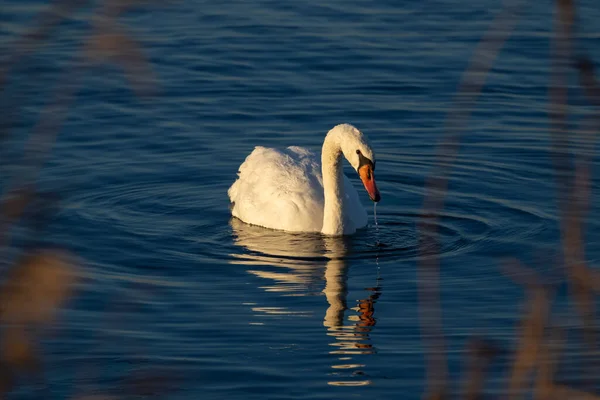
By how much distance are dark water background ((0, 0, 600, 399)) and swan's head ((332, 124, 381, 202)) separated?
2.10ft

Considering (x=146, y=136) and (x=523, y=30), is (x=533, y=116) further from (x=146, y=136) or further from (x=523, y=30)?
(x=146, y=136)

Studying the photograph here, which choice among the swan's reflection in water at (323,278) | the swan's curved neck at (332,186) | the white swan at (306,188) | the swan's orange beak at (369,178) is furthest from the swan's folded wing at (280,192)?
the swan's orange beak at (369,178)

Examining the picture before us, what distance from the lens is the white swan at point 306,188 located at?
10461mm

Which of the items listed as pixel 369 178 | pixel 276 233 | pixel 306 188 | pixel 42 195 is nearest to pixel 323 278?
pixel 369 178

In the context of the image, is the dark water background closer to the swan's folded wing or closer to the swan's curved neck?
the swan's folded wing

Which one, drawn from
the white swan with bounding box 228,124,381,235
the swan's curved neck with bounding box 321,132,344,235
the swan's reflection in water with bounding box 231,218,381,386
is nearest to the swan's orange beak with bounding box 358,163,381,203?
the white swan with bounding box 228,124,381,235

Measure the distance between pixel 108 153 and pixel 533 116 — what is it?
5430mm

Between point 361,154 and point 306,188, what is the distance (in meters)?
1.17

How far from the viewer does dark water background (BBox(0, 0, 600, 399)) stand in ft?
24.9

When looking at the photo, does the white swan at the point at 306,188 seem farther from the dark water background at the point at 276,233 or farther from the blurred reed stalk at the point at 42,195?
the blurred reed stalk at the point at 42,195

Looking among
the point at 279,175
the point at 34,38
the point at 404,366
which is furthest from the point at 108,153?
the point at 34,38

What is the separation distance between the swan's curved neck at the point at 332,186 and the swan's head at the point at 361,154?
215mm

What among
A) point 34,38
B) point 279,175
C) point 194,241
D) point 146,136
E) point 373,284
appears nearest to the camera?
point 34,38

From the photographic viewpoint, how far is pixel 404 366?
735 cm
